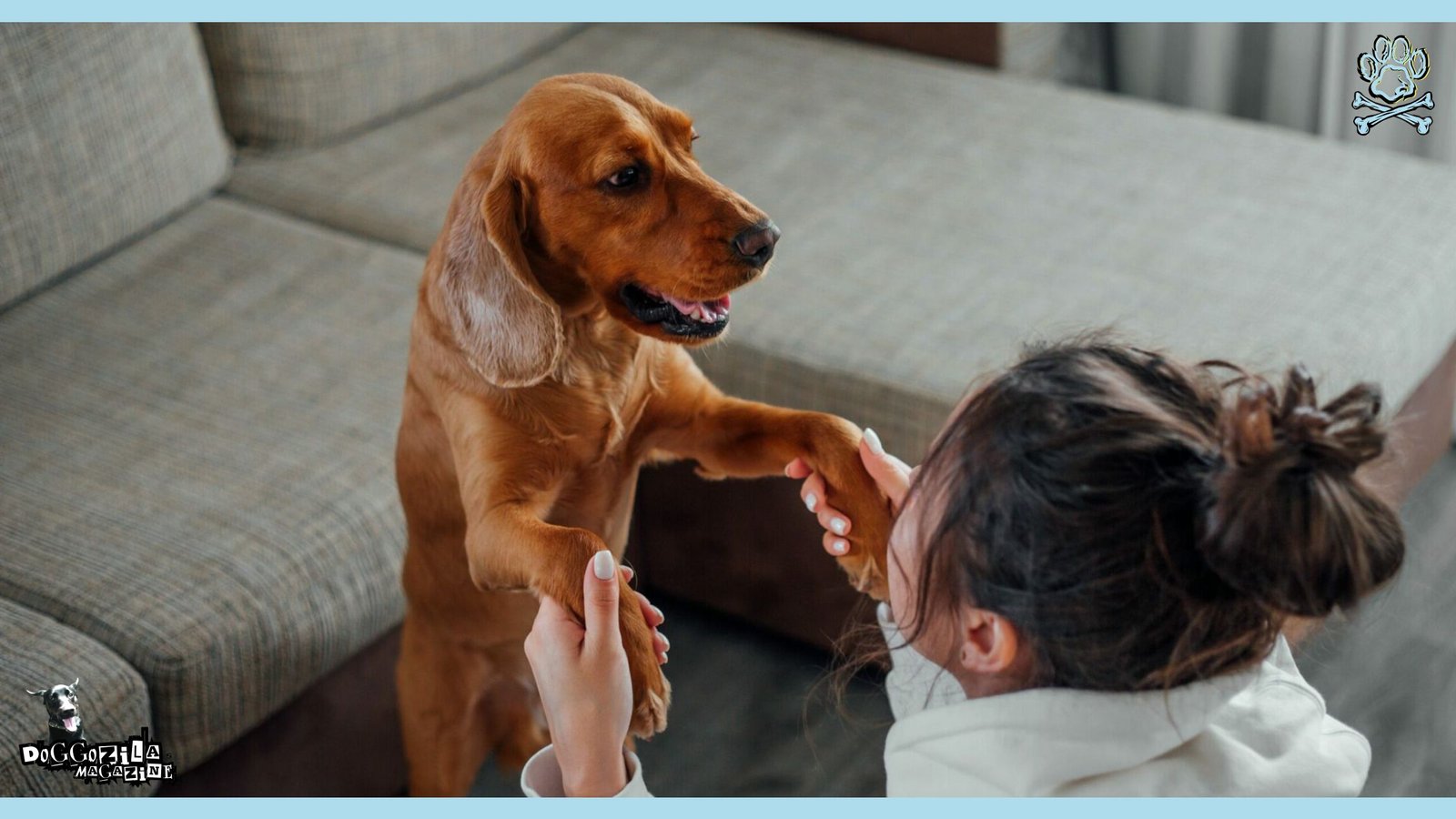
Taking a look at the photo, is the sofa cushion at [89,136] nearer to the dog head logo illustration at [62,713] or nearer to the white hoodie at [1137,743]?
the dog head logo illustration at [62,713]

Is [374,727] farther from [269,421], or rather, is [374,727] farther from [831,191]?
[831,191]

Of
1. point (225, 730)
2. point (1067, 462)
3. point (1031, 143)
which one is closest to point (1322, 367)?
point (1031, 143)

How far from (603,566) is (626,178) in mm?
271

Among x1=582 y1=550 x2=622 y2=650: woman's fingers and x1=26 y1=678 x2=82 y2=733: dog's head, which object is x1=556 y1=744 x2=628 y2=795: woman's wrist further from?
x1=26 y1=678 x2=82 y2=733: dog's head

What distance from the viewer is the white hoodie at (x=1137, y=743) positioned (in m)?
0.93

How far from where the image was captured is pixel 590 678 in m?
0.98

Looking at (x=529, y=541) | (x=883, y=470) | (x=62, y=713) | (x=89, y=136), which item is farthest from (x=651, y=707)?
(x=89, y=136)

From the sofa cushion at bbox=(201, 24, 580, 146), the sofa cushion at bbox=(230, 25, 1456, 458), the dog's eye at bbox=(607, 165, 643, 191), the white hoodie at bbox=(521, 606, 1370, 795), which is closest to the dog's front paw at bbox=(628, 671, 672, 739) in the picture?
the white hoodie at bbox=(521, 606, 1370, 795)

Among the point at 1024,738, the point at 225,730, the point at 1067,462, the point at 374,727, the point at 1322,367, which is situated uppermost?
the point at 1067,462

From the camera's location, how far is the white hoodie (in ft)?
3.04

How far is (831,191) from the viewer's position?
85.4 inches

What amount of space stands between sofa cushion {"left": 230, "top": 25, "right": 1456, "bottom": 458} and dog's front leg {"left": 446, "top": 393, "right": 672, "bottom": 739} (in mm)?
827

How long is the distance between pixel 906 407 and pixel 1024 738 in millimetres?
899

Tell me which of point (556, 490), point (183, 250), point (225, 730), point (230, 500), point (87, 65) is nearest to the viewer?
point (556, 490)
